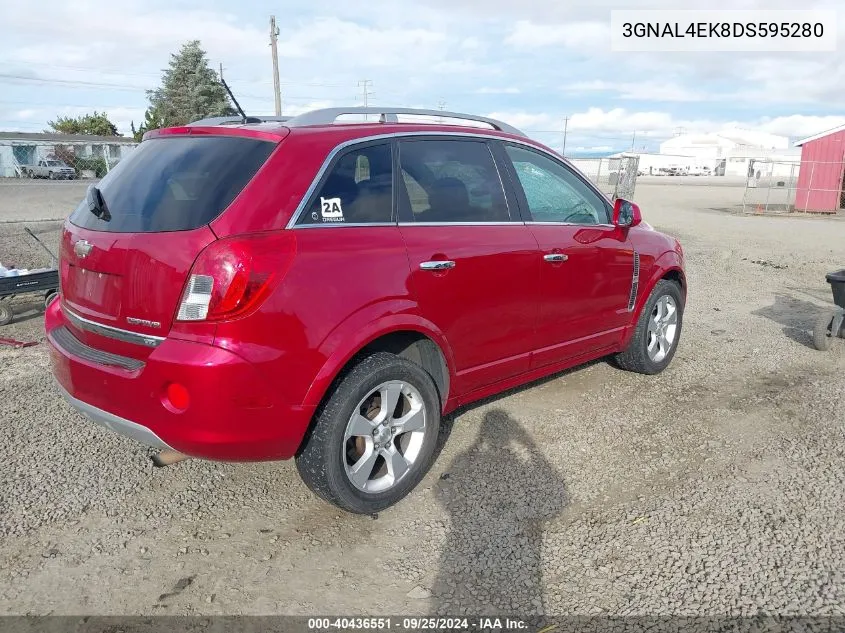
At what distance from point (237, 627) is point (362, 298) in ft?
4.55

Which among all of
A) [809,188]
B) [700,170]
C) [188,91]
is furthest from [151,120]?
[700,170]

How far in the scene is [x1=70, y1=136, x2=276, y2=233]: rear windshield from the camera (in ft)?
9.41

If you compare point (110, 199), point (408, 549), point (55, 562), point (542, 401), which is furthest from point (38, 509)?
point (542, 401)

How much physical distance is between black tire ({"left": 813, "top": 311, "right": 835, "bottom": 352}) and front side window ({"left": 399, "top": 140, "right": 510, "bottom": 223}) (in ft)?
12.7

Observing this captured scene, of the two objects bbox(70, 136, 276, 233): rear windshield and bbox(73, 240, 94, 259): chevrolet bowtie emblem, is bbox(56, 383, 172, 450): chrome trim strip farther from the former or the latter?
bbox(70, 136, 276, 233): rear windshield

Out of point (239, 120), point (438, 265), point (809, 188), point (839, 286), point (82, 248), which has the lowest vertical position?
point (839, 286)

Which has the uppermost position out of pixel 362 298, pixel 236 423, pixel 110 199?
pixel 110 199

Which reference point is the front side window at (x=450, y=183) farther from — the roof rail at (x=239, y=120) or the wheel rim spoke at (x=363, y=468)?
the wheel rim spoke at (x=363, y=468)

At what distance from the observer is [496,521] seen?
321 cm

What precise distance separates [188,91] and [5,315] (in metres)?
52.1

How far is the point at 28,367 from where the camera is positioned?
5246mm

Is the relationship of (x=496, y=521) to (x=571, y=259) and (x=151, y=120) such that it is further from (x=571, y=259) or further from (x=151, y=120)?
(x=151, y=120)

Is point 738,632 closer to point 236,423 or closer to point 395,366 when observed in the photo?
point 395,366

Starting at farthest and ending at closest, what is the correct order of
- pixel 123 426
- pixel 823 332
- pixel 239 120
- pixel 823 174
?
pixel 823 174
pixel 823 332
pixel 239 120
pixel 123 426
